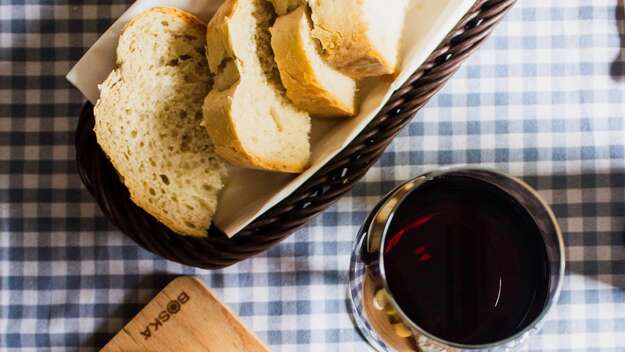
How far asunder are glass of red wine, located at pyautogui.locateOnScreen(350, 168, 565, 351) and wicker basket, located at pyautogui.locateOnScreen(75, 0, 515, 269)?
10cm

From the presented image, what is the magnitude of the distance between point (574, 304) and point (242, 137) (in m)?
0.43

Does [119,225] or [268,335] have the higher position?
[119,225]

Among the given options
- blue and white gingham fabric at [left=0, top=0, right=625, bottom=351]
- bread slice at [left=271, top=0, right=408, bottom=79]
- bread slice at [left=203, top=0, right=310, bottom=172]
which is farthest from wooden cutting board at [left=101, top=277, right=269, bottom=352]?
bread slice at [left=271, top=0, right=408, bottom=79]

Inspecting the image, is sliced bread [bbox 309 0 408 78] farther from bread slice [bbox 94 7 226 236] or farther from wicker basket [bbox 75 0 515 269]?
bread slice [bbox 94 7 226 236]

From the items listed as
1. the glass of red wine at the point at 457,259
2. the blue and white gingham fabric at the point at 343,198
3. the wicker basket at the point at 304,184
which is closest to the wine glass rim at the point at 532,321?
the glass of red wine at the point at 457,259

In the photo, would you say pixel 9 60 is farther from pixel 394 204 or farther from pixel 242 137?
pixel 394 204

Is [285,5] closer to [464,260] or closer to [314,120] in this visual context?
[314,120]

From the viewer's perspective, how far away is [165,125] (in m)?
0.84

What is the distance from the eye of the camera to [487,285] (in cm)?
73

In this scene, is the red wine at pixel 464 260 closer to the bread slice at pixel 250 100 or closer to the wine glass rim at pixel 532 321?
the wine glass rim at pixel 532 321

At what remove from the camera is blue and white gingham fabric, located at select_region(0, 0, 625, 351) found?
0.92 m

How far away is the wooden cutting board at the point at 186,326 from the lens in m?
0.91

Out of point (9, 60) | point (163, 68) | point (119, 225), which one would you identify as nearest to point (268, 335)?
point (119, 225)

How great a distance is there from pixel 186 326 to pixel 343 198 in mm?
227
